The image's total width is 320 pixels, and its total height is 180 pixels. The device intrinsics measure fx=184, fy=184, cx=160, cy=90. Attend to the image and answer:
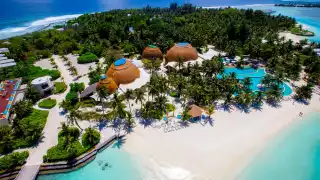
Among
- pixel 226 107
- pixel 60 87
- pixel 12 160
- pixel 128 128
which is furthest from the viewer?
pixel 60 87

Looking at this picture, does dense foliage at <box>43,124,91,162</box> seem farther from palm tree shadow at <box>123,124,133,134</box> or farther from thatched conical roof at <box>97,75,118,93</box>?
thatched conical roof at <box>97,75,118,93</box>

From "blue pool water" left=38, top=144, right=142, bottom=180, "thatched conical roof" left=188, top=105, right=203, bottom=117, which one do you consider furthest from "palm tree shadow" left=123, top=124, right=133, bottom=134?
"thatched conical roof" left=188, top=105, right=203, bottom=117

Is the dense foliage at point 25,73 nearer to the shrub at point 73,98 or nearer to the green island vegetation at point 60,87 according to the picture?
the green island vegetation at point 60,87

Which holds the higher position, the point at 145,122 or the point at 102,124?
the point at 102,124

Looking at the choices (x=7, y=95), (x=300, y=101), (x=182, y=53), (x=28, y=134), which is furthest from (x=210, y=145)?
(x=7, y=95)

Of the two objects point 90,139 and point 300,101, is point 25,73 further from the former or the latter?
point 300,101

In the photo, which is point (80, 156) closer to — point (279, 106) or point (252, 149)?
point (252, 149)

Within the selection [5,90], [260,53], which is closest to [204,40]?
[260,53]
